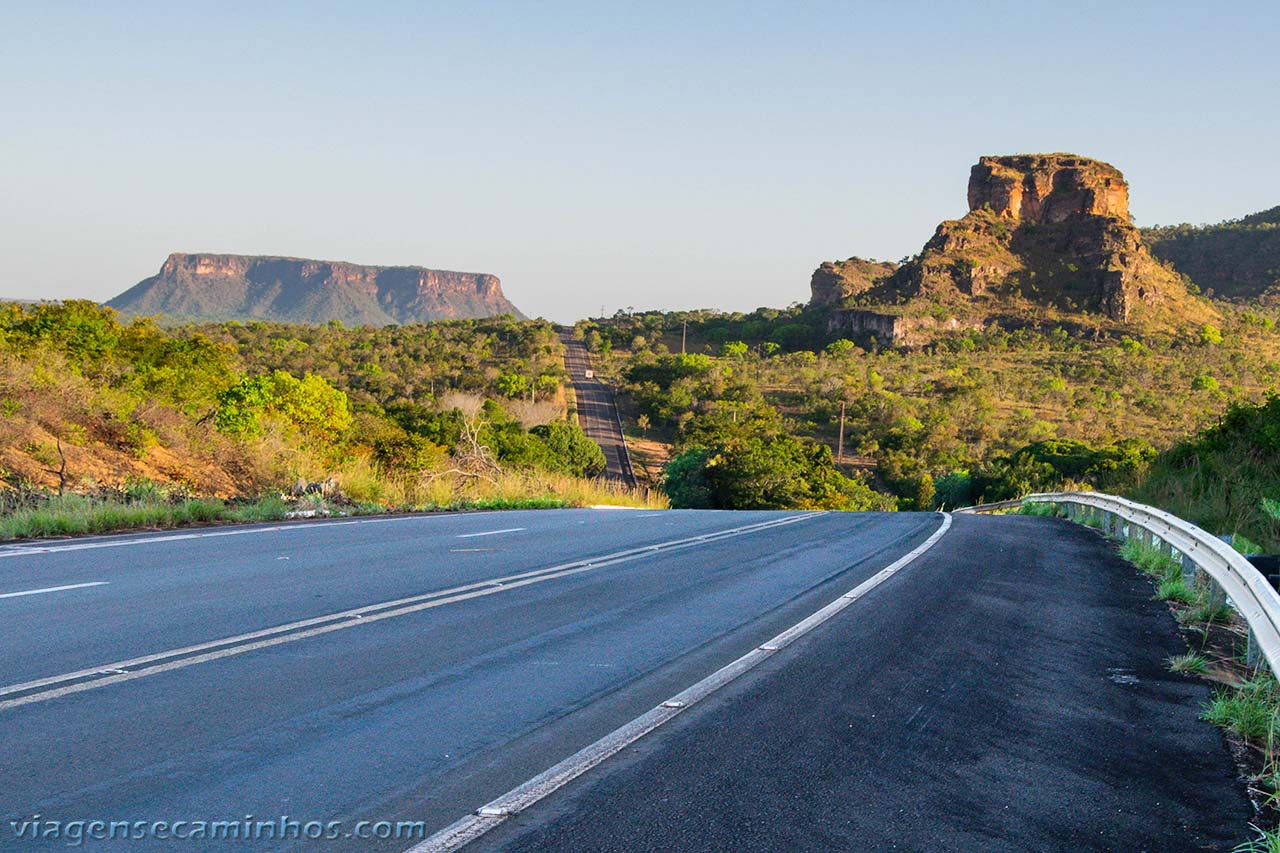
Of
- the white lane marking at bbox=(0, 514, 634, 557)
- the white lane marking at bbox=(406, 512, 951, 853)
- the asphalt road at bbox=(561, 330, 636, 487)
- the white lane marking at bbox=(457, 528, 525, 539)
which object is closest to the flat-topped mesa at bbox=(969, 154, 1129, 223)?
the asphalt road at bbox=(561, 330, 636, 487)

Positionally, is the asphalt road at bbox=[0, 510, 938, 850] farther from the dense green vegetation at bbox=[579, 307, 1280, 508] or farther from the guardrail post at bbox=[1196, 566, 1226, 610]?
the dense green vegetation at bbox=[579, 307, 1280, 508]

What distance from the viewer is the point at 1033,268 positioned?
150 m

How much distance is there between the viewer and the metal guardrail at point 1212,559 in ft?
19.1

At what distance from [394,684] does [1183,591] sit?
750cm

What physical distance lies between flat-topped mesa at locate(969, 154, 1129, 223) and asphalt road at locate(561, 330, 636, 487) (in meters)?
76.1

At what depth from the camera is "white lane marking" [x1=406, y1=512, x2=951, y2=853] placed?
381 cm

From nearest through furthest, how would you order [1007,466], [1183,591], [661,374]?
[1183,591]
[1007,466]
[661,374]

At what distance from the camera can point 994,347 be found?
124 meters

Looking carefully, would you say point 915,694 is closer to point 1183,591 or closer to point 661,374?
point 1183,591

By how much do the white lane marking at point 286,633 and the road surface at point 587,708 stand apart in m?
0.03

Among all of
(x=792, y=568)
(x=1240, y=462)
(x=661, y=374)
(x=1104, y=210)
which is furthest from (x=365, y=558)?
(x=1104, y=210)

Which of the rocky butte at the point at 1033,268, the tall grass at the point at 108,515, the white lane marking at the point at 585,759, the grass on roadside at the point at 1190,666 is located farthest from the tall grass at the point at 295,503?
the rocky butte at the point at 1033,268

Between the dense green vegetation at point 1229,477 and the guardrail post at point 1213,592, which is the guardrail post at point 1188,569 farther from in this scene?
the dense green vegetation at point 1229,477

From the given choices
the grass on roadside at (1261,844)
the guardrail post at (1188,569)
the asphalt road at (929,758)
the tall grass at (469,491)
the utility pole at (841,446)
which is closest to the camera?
the grass on roadside at (1261,844)
